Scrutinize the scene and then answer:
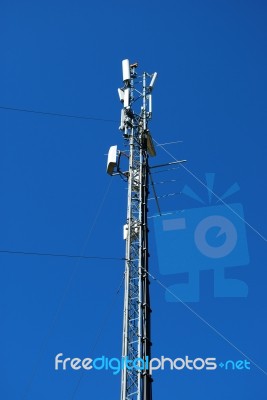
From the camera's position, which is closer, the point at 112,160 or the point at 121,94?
the point at 112,160

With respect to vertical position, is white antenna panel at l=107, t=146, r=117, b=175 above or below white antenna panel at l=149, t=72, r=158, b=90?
below

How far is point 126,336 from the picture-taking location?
13.9 metres

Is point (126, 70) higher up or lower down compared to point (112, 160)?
higher up

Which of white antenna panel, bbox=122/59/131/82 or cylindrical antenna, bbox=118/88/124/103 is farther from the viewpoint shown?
white antenna panel, bbox=122/59/131/82

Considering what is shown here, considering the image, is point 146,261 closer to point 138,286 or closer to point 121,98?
point 138,286

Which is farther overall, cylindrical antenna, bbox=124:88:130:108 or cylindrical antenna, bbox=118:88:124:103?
cylindrical antenna, bbox=118:88:124:103

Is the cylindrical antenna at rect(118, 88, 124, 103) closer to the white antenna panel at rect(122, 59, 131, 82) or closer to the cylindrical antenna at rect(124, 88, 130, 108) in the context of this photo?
the cylindrical antenna at rect(124, 88, 130, 108)

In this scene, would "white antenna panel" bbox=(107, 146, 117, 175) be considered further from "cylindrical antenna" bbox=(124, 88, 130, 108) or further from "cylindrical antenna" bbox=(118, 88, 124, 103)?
"cylindrical antenna" bbox=(118, 88, 124, 103)

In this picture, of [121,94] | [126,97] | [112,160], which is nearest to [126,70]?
[121,94]

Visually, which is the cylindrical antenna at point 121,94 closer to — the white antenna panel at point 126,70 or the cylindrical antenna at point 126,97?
the cylindrical antenna at point 126,97

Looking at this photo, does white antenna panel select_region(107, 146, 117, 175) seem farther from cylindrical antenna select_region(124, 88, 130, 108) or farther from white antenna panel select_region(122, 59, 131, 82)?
white antenna panel select_region(122, 59, 131, 82)

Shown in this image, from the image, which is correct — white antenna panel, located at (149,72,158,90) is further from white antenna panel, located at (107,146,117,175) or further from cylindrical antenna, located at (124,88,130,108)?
white antenna panel, located at (107,146,117,175)

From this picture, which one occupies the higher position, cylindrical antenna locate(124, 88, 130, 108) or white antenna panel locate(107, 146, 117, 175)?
cylindrical antenna locate(124, 88, 130, 108)

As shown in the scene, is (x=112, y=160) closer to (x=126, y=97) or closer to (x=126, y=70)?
(x=126, y=97)
